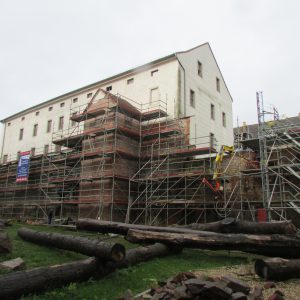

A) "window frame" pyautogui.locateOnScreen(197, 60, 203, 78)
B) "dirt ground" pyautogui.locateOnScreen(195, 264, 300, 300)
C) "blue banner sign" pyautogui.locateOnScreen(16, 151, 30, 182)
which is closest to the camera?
"dirt ground" pyautogui.locateOnScreen(195, 264, 300, 300)

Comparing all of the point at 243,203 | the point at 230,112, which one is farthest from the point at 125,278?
the point at 230,112

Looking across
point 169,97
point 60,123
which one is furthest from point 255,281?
point 60,123

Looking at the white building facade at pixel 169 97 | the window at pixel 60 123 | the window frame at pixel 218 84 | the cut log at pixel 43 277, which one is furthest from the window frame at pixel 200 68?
the cut log at pixel 43 277

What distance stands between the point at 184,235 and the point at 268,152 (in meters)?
9.93

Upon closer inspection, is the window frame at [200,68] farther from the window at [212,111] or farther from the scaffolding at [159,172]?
the scaffolding at [159,172]

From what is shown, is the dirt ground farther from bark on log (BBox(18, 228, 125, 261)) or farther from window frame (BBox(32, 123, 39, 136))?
window frame (BBox(32, 123, 39, 136))

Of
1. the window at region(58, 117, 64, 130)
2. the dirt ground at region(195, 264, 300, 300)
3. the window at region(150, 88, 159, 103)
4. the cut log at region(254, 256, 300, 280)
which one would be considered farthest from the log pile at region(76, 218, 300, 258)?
the window at region(58, 117, 64, 130)

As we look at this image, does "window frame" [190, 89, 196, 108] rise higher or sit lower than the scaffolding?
higher

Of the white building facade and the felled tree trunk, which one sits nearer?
the felled tree trunk

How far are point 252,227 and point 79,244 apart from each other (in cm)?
569

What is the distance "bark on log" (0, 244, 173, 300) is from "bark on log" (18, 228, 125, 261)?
0.33m

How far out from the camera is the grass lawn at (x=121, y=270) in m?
6.39

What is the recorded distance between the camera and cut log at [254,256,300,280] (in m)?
7.03

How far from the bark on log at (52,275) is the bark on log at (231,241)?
1292mm
